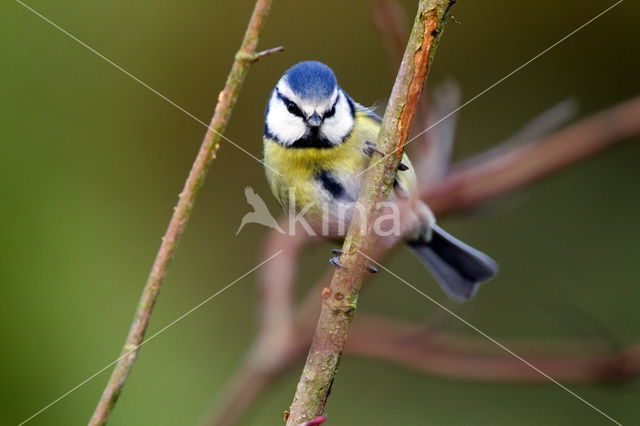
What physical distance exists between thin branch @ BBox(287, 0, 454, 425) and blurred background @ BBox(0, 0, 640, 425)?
1.78 m

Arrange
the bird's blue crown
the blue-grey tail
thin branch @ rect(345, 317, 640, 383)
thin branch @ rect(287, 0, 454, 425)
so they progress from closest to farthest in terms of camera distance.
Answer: thin branch @ rect(287, 0, 454, 425) → thin branch @ rect(345, 317, 640, 383) → the bird's blue crown → the blue-grey tail

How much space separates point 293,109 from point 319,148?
0.42 ft

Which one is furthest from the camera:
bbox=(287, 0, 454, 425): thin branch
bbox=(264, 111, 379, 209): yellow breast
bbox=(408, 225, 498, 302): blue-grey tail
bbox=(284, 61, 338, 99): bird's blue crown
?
bbox=(408, 225, 498, 302): blue-grey tail

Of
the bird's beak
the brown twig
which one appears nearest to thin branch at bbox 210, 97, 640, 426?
the bird's beak

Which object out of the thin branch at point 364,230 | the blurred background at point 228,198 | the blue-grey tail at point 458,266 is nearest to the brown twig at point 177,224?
the thin branch at point 364,230

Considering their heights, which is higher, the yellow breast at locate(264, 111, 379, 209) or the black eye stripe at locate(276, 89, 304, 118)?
the black eye stripe at locate(276, 89, 304, 118)

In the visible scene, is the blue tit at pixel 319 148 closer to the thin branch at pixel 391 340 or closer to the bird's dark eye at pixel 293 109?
the bird's dark eye at pixel 293 109

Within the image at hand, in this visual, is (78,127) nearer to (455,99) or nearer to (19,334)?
(19,334)

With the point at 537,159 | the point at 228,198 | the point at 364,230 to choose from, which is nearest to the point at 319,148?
the point at 537,159

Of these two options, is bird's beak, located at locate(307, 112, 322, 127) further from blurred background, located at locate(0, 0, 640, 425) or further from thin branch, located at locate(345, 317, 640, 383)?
blurred background, located at locate(0, 0, 640, 425)

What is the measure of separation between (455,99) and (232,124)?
1.19m

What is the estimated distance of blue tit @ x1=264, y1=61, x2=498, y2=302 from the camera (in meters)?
1.78

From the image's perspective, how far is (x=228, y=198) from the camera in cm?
296

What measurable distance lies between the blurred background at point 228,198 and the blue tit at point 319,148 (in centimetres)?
93
